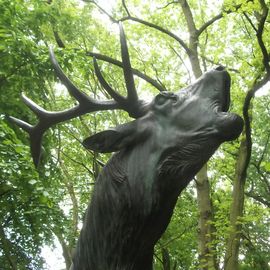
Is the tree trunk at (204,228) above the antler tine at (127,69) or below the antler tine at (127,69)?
above

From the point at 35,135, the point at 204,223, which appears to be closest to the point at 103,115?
the point at 204,223

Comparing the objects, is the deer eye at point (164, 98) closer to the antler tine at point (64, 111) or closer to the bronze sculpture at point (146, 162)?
the bronze sculpture at point (146, 162)

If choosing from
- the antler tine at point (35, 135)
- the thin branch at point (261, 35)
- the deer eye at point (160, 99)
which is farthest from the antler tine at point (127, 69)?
the thin branch at point (261, 35)

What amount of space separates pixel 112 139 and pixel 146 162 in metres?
0.24

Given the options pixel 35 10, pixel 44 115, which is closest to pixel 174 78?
pixel 35 10

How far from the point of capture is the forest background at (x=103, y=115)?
608cm

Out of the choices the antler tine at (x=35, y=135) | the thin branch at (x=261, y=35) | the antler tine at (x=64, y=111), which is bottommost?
the antler tine at (x=35, y=135)

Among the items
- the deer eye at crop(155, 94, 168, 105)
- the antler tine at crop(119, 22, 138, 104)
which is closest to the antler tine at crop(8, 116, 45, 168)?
the antler tine at crop(119, 22, 138, 104)

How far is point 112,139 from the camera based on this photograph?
7.80 ft

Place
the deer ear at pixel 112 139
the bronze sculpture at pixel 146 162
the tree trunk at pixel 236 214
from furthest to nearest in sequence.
→ the tree trunk at pixel 236 214 < the deer ear at pixel 112 139 < the bronze sculpture at pixel 146 162

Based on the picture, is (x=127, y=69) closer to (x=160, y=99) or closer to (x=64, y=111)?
(x=160, y=99)

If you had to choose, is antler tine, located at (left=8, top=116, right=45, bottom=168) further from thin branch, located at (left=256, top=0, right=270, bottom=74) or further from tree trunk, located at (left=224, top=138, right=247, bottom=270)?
tree trunk, located at (left=224, top=138, right=247, bottom=270)

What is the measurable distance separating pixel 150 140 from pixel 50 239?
16.6ft

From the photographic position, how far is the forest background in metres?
6.08
